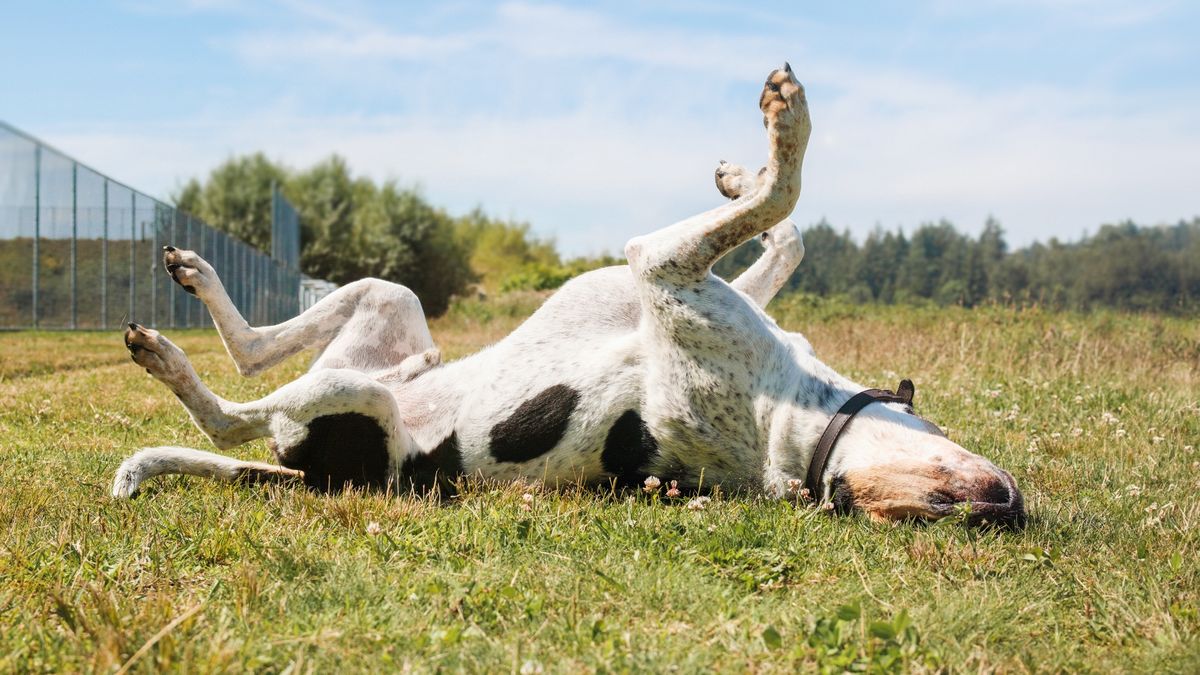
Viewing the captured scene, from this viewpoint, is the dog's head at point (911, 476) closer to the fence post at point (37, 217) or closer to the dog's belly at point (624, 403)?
the dog's belly at point (624, 403)

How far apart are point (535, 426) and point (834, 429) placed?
117 centimetres

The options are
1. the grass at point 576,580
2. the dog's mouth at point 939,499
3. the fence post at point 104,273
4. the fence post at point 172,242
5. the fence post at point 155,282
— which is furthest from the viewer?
the fence post at point 172,242

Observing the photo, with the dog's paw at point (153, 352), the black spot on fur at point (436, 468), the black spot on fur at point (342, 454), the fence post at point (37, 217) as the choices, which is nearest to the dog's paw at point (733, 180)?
the black spot on fur at point (436, 468)

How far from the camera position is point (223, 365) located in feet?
34.9

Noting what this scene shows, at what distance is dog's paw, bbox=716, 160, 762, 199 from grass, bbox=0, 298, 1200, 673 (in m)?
1.54

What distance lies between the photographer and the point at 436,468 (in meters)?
3.86

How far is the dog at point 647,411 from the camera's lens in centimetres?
322

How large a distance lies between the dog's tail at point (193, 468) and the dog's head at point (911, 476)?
2.24m

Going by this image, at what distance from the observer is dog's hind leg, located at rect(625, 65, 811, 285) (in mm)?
3232

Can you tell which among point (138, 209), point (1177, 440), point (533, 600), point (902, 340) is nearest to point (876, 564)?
point (533, 600)

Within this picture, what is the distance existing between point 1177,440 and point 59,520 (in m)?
5.67

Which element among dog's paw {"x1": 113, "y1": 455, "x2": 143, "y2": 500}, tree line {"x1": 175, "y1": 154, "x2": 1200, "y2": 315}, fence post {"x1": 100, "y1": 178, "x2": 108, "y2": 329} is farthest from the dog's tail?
fence post {"x1": 100, "y1": 178, "x2": 108, "y2": 329}

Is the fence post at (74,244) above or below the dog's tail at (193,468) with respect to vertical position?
above

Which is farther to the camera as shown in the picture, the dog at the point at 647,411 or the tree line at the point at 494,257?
the tree line at the point at 494,257
